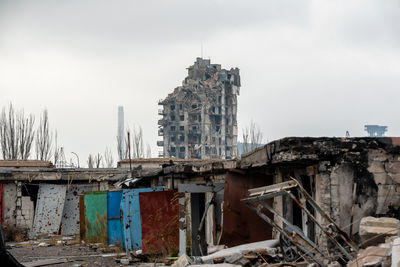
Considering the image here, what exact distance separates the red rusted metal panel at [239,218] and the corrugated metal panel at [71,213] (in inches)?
517

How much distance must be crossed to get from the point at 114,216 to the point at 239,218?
290 inches

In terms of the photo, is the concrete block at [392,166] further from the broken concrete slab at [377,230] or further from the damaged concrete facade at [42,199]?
the damaged concrete facade at [42,199]

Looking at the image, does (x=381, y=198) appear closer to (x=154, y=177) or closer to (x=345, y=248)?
(x=345, y=248)

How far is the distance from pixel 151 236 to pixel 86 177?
377 inches

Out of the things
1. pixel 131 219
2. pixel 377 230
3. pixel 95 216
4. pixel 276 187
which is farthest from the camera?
pixel 95 216

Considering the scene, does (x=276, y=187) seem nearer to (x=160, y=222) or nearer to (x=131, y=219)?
(x=160, y=222)

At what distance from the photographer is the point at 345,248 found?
25.3ft

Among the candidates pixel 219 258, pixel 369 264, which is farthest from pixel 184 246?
pixel 369 264

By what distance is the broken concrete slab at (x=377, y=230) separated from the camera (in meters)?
7.22

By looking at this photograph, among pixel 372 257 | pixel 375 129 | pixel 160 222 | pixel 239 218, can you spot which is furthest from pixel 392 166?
pixel 375 129

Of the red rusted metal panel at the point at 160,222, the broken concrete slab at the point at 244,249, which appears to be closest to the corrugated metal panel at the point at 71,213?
the red rusted metal panel at the point at 160,222

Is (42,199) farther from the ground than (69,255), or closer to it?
farther from the ground

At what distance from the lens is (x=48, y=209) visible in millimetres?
21547

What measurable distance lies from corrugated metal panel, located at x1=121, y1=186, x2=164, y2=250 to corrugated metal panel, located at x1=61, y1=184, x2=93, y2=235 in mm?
7714
